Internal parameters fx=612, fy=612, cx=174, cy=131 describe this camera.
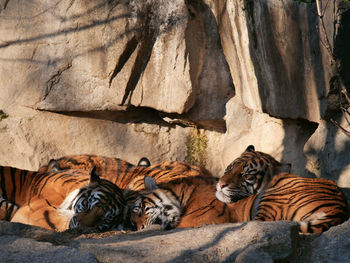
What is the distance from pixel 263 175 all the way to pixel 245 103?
4.33 feet

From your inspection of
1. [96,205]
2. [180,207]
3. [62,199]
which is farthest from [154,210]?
[62,199]

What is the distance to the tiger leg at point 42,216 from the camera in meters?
6.09

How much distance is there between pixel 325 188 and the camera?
18.5 ft

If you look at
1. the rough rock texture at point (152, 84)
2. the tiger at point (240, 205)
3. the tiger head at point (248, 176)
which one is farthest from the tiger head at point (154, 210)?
the rough rock texture at point (152, 84)

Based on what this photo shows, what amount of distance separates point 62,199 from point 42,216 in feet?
1.09

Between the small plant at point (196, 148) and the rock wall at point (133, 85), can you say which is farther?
the small plant at point (196, 148)

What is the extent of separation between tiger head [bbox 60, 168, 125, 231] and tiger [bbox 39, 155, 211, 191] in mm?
648

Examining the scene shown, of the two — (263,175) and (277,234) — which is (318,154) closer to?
(263,175)

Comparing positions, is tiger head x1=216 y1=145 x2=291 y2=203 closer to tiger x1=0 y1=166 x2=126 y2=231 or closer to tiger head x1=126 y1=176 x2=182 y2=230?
tiger head x1=126 y1=176 x2=182 y2=230

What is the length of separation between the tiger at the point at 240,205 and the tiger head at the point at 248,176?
0.17m

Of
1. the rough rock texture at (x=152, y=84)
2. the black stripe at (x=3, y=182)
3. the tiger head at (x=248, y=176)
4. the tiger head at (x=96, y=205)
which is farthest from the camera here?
the rough rock texture at (x=152, y=84)

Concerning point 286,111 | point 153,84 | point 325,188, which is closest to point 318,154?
point 286,111

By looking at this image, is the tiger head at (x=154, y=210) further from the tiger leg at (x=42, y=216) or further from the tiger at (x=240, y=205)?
the tiger leg at (x=42, y=216)

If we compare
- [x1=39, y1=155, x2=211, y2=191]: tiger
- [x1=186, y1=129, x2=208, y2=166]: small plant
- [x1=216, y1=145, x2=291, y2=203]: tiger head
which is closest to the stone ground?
[x1=216, y1=145, x2=291, y2=203]: tiger head
